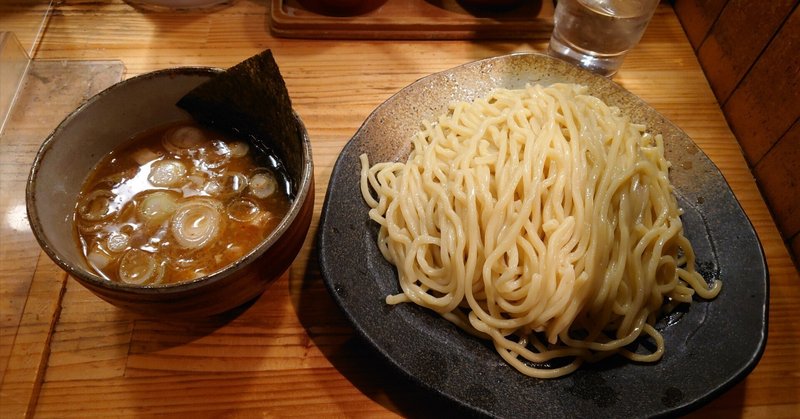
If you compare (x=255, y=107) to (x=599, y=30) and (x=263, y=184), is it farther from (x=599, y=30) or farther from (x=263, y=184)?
(x=599, y=30)

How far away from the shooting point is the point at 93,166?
4.82ft

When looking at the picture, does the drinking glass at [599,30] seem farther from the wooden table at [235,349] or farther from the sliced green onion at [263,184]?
the sliced green onion at [263,184]

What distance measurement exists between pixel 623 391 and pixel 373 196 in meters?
0.87

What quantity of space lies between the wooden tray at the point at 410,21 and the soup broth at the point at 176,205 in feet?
3.05

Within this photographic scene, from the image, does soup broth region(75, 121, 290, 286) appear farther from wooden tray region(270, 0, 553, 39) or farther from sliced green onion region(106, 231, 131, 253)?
wooden tray region(270, 0, 553, 39)

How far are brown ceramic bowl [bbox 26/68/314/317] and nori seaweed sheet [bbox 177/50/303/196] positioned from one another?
18mm

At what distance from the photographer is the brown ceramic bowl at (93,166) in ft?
3.83

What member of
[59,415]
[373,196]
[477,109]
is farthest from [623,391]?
[59,415]

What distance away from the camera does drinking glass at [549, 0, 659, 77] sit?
2098mm

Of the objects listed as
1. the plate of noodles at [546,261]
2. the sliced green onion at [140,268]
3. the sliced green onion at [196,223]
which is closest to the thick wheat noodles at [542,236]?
the plate of noodles at [546,261]

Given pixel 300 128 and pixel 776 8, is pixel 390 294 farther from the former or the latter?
pixel 776 8

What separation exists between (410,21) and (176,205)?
4.42 ft

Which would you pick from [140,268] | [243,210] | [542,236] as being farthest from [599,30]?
[140,268]

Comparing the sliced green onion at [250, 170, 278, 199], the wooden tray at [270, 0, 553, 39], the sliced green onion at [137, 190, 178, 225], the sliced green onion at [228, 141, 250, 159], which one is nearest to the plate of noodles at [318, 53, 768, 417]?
the sliced green onion at [250, 170, 278, 199]
